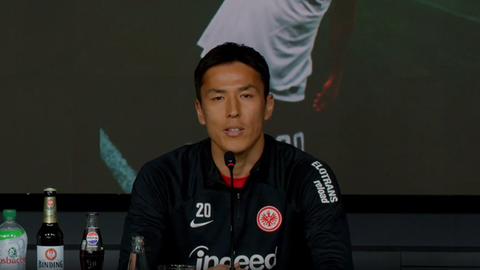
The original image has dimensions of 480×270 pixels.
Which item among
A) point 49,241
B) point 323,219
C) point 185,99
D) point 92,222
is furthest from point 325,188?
point 185,99

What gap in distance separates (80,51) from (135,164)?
549 millimetres

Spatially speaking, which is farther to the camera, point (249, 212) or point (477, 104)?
point (477, 104)

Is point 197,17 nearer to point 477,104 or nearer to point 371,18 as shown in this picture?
point 371,18

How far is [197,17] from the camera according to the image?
11.0 feet

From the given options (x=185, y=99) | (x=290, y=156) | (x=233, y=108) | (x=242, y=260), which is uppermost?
(x=185, y=99)

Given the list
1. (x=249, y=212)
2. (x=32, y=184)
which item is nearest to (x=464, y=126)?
(x=249, y=212)

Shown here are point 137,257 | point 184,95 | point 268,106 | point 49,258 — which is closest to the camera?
point 137,257

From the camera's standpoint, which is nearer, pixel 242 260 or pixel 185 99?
pixel 242 260

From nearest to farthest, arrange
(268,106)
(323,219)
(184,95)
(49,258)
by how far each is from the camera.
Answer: (49,258), (323,219), (268,106), (184,95)

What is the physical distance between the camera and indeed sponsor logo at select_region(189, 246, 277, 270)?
7.02 feet

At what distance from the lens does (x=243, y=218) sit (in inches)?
84.9

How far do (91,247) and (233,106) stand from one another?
1.80 feet

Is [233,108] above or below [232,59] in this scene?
below

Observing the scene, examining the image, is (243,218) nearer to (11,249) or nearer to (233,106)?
(233,106)
